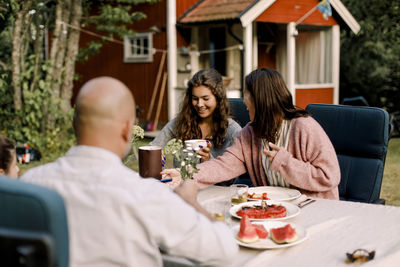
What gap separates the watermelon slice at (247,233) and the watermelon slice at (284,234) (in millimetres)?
77

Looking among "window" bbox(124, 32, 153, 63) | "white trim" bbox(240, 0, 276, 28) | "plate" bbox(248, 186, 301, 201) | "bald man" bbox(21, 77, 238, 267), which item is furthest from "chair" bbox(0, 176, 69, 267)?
"window" bbox(124, 32, 153, 63)

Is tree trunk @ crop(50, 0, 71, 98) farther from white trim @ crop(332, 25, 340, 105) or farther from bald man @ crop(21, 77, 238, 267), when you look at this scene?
bald man @ crop(21, 77, 238, 267)

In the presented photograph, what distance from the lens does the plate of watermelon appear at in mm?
2072

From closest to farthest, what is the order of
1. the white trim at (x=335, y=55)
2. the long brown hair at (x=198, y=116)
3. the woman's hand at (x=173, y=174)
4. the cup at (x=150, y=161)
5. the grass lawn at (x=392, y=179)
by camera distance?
the cup at (x=150, y=161) < the woman's hand at (x=173, y=174) < the long brown hair at (x=198, y=116) < the grass lawn at (x=392, y=179) < the white trim at (x=335, y=55)

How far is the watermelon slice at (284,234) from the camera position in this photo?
208 centimetres

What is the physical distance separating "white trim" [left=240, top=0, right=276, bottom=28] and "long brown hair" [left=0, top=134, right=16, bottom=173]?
31.3 ft

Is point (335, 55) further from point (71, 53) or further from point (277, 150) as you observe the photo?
point (277, 150)

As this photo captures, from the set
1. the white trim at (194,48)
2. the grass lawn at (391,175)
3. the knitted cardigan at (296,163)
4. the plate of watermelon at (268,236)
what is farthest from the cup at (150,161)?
the white trim at (194,48)

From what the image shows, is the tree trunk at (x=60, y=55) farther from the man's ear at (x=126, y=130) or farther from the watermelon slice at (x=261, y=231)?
the man's ear at (x=126, y=130)

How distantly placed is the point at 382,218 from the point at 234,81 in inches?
443

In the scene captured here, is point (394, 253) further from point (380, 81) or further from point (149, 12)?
point (380, 81)

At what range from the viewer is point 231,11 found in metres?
12.0

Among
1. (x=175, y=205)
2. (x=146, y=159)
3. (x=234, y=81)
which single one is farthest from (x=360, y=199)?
(x=234, y=81)

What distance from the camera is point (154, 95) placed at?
44.5ft
